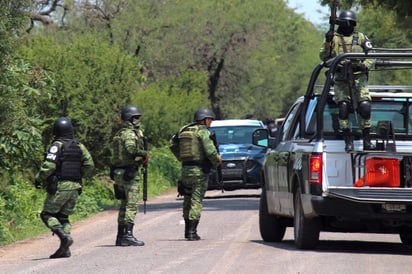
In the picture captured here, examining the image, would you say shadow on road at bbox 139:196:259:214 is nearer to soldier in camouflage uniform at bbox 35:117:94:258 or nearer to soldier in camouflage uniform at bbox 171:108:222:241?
soldier in camouflage uniform at bbox 171:108:222:241

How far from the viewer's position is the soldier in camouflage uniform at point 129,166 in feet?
54.3

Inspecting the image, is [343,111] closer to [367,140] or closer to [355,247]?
[367,140]

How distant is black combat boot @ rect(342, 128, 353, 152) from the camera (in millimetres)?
14172

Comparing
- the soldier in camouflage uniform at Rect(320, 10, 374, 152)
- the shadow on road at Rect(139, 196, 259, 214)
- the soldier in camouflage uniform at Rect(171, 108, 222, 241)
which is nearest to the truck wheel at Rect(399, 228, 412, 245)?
the soldier in camouflage uniform at Rect(320, 10, 374, 152)

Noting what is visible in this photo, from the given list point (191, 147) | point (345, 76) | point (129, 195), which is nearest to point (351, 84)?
point (345, 76)

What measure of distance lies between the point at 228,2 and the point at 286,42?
19.5m

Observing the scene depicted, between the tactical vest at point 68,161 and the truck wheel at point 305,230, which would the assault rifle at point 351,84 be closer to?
the truck wheel at point 305,230

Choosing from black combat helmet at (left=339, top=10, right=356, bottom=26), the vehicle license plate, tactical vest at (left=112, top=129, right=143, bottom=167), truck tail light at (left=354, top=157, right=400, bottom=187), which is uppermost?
black combat helmet at (left=339, top=10, right=356, bottom=26)

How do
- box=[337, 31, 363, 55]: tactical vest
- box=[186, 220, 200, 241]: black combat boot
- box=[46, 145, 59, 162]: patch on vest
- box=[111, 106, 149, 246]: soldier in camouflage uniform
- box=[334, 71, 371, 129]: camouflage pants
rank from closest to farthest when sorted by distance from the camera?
1. box=[334, 71, 371, 129]: camouflage pants
2. box=[46, 145, 59, 162]: patch on vest
3. box=[337, 31, 363, 55]: tactical vest
4. box=[111, 106, 149, 246]: soldier in camouflage uniform
5. box=[186, 220, 200, 241]: black combat boot

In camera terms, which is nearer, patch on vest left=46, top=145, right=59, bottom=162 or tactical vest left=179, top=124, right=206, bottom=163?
patch on vest left=46, top=145, right=59, bottom=162

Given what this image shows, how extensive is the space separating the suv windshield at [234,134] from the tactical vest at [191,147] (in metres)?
13.4

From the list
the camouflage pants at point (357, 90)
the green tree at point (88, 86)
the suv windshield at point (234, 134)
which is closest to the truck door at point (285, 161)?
the camouflage pants at point (357, 90)

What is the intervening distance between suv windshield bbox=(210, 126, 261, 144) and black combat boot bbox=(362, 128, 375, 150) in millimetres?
16342

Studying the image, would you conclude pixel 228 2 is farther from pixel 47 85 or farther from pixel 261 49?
pixel 47 85
